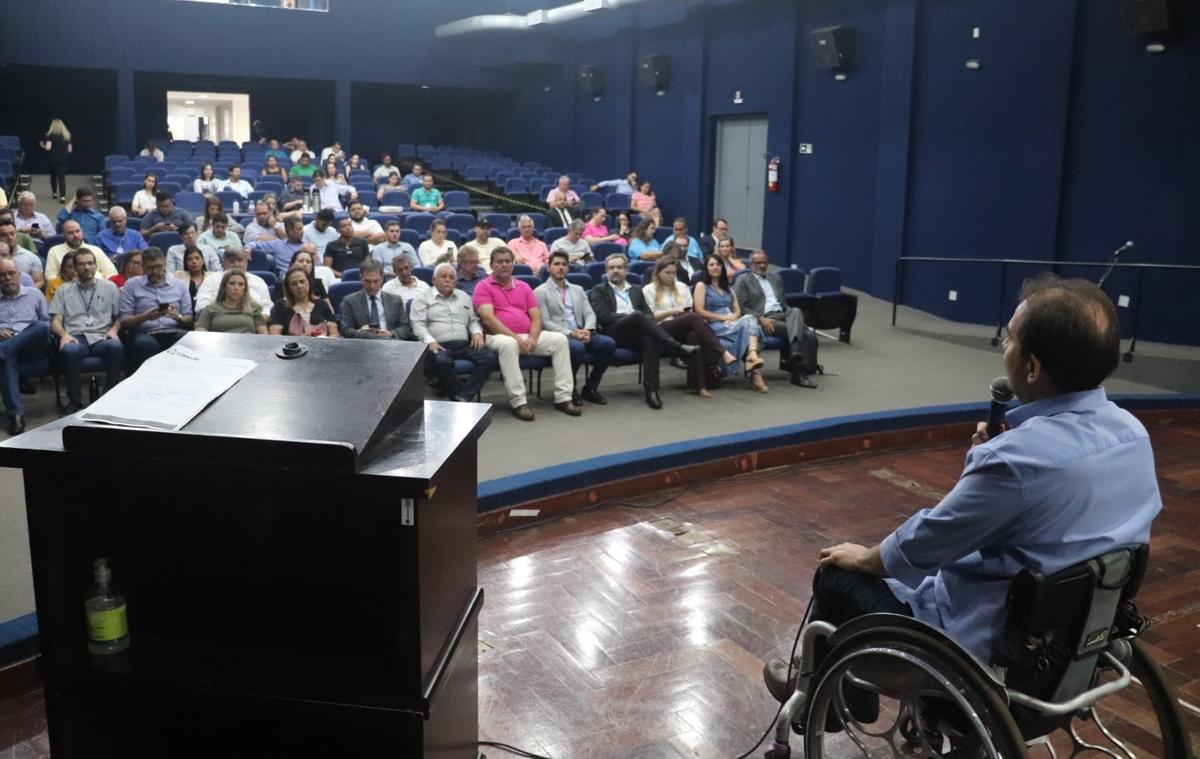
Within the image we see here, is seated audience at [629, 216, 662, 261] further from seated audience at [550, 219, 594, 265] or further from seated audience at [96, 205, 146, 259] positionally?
seated audience at [96, 205, 146, 259]

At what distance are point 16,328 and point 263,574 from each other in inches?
176

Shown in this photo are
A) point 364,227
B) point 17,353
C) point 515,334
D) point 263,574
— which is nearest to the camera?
point 263,574

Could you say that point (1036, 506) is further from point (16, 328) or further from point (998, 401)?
point (16, 328)

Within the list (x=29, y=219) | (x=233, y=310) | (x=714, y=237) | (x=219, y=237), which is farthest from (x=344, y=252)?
(x=714, y=237)

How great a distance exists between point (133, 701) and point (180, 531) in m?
0.31

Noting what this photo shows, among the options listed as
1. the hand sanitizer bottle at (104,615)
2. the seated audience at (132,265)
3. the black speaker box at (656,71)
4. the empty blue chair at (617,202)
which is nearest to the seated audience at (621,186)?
the empty blue chair at (617,202)

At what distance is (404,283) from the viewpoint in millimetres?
6340

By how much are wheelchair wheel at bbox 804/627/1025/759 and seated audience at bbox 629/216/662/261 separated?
25.1 ft

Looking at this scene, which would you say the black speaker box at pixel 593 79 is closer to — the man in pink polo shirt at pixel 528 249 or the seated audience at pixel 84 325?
the man in pink polo shirt at pixel 528 249

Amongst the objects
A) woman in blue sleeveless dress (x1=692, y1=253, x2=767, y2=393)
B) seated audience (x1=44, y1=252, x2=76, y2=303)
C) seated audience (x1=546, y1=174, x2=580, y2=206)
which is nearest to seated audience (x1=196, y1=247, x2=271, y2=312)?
seated audience (x1=44, y1=252, x2=76, y2=303)

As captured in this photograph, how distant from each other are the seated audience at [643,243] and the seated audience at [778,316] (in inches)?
91.2

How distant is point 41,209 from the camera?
13.0m

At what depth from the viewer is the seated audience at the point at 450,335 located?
19.1 feet

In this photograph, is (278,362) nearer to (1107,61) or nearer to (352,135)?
(1107,61)
